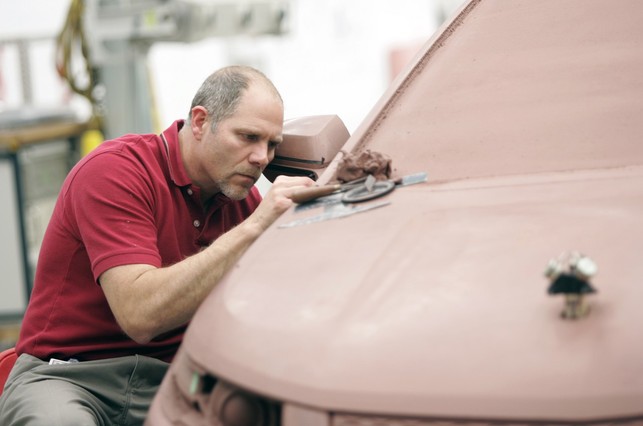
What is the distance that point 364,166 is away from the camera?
8.96 ft

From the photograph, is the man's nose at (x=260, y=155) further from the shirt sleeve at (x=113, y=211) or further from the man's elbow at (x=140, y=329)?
the man's elbow at (x=140, y=329)

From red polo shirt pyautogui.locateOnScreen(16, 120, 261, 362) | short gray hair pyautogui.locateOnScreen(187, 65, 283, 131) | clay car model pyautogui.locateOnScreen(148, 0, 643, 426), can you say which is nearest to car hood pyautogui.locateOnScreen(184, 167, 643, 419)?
clay car model pyautogui.locateOnScreen(148, 0, 643, 426)

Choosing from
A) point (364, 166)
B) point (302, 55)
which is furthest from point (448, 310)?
point (302, 55)

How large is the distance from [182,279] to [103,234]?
0.32 m

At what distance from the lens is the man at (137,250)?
9.48 ft

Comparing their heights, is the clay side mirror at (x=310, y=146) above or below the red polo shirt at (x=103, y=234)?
above

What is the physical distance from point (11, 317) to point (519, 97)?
5.76 meters

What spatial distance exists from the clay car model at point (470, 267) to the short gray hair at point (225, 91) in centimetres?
54

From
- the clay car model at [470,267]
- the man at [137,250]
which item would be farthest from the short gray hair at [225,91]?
the clay car model at [470,267]

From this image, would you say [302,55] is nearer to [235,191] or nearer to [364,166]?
[235,191]

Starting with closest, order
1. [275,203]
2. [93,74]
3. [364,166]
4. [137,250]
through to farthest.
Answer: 1. [364,166]
2. [275,203]
3. [137,250]
4. [93,74]

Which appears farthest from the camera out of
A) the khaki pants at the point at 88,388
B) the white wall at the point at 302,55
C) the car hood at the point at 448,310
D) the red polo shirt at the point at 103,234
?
the white wall at the point at 302,55

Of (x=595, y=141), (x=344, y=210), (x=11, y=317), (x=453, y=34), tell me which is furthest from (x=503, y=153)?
(x=11, y=317)

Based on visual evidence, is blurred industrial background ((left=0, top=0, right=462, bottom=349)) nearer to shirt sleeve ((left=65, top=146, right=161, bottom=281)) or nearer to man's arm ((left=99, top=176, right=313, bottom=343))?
shirt sleeve ((left=65, top=146, right=161, bottom=281))
